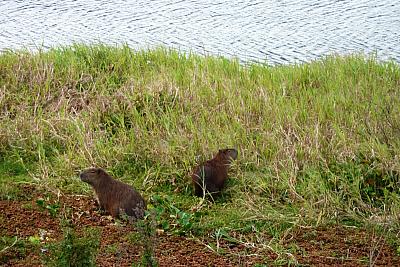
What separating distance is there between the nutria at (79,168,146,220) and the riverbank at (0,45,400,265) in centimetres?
19

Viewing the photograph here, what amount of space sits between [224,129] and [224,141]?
20cm

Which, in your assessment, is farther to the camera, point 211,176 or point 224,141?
point 224,141

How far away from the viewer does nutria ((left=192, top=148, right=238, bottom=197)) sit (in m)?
4.34

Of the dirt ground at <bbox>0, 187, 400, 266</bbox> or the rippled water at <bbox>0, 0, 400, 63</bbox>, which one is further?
the rippled water at <bbox>0, 0, 400, 63</bbox>

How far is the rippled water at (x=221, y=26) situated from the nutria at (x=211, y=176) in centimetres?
371

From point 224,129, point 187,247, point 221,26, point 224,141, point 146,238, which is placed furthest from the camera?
point 221,26

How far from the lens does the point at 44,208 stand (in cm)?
412

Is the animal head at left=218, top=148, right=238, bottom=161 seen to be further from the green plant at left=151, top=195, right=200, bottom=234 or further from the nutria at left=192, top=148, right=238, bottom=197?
the green plant at left=151, top=195, right=200, bottom=234

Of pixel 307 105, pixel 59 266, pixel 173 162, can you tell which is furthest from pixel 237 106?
pixel 59 266

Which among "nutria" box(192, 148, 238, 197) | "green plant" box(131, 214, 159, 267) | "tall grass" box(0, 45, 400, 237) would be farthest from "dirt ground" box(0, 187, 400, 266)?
"nutria" box(192, 148, 238, 197)

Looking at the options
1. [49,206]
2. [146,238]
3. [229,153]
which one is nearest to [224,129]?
[229,153]

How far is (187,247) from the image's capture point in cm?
364

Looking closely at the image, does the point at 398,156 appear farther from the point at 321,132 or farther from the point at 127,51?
the point at 127,51

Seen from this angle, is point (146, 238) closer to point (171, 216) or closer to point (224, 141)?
point (171, 216)
